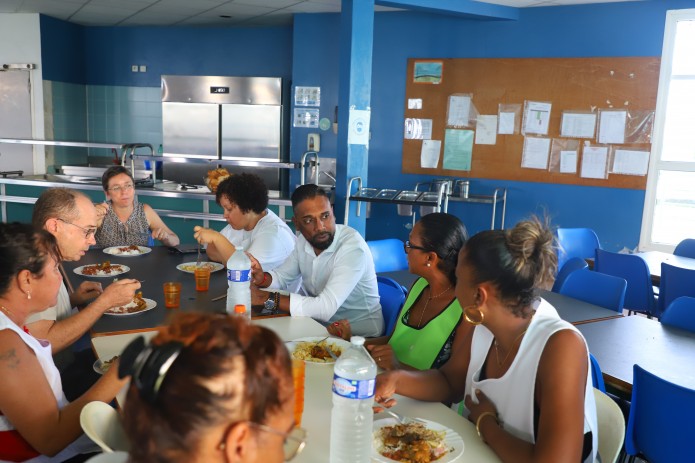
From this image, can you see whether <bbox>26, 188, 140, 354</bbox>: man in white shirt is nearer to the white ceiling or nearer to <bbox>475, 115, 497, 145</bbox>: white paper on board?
the white ceiling

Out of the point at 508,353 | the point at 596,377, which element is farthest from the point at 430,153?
the point at 508,353

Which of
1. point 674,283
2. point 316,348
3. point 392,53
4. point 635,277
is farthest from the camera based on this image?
point 392,53

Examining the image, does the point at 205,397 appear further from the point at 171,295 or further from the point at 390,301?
the point at 390,301

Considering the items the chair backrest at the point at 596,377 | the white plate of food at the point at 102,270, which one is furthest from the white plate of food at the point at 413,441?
the white plate of food at the point at 102,270

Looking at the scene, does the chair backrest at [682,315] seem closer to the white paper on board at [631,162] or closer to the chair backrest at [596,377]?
the chair backrest at [596,377]

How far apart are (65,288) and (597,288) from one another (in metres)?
2.58

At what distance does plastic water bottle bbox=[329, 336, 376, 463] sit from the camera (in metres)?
1.28

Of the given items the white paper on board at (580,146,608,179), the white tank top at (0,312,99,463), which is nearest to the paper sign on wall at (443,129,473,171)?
the white paper on board at (580,146,608,179)

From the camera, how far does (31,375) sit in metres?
1.43

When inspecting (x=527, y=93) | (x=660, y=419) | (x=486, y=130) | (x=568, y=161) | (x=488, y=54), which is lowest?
(x=660, y=419)

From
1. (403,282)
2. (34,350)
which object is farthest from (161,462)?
(403,282)

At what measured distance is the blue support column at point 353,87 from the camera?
197 inches

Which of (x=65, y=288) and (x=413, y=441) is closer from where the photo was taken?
(x=413, y=441)

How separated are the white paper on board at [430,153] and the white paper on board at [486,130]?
41 centimetres
